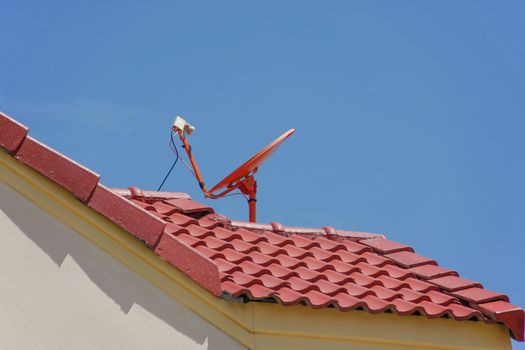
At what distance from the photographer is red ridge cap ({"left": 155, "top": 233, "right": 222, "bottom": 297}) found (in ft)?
28.0

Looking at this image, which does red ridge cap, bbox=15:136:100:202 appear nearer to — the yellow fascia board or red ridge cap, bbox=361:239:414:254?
the yellow fascia board

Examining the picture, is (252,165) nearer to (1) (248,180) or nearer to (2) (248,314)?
(1) (248,180)

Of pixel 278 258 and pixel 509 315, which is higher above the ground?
pixel 509 315

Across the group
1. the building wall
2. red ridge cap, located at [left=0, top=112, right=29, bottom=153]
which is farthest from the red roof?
the building wall

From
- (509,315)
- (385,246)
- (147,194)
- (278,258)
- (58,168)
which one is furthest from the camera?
(385,246)

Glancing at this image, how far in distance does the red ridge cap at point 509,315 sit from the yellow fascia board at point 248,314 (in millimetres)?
374

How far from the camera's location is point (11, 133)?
8.52m

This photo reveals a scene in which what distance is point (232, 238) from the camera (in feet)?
33.5

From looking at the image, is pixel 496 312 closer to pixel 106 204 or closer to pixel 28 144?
pixel 106 204

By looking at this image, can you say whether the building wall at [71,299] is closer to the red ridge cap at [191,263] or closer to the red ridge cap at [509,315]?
the red ridge cap at [191,263]

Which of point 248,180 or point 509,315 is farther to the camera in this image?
point 248,180

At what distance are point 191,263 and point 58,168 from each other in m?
1.27

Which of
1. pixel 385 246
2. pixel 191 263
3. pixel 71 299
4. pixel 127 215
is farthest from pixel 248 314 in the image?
pixel 385 246

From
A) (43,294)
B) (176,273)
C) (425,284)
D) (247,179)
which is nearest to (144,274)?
(176,273)
